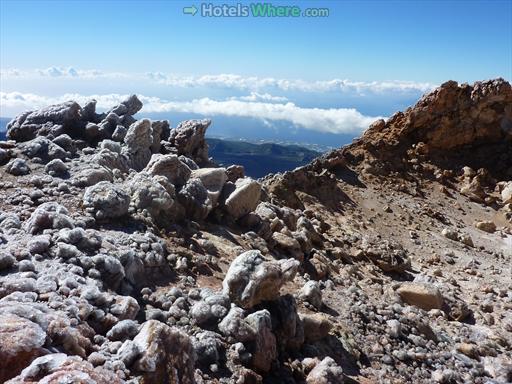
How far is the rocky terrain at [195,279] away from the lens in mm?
6984

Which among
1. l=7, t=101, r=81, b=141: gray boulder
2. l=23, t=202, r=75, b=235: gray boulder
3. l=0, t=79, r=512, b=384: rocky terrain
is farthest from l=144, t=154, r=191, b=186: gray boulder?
l=23, t=202, r=75, b=235: gray boulder

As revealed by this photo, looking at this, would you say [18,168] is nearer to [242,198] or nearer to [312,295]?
[242,198]

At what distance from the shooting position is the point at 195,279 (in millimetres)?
11305

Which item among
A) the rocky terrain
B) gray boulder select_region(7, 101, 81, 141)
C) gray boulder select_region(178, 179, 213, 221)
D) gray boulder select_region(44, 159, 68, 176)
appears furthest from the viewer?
gray boulder select_region(7, 101, 81, 141)

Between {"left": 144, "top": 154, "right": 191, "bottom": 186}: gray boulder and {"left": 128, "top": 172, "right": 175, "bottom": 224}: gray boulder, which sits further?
{"left": 144, "top": 154, "right": 191, "bottom": 186}: gray boulder

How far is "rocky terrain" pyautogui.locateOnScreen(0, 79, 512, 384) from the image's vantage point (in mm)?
6984

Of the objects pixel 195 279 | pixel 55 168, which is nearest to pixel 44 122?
pixel 55 168

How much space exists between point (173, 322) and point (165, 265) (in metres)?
2.31

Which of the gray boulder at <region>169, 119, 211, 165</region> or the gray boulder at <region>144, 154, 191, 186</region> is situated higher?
the gray boulder at <region>169, 119, 211, 165</region>

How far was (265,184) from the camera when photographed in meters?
28.7

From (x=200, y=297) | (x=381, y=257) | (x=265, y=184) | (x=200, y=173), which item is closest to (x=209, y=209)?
(x=200, y=173)

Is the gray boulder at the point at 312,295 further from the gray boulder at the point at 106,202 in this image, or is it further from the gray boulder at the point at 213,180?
the gray boulder at the point at 106,202

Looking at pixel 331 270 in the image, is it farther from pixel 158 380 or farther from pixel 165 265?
pixel 158 380

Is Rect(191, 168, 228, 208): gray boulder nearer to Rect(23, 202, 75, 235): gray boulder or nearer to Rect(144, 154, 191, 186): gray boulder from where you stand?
Rect(144, 154, 191, 186): gray boulder
